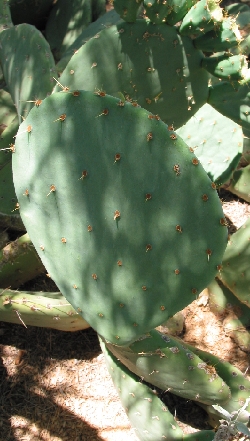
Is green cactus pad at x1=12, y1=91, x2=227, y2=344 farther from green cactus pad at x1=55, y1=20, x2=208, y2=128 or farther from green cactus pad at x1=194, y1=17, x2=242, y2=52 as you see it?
green cactus pad at x1=194, y1=17, x2=242, y2=52

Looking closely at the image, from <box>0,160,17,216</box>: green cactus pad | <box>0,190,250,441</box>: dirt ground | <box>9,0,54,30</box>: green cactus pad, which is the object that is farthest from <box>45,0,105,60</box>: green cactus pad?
<box>0,190,250,441</box>: dirt ground

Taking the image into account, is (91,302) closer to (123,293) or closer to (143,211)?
(123,293)

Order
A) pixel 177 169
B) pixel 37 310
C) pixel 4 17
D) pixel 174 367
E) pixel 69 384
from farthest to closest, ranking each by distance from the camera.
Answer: pixel 4 17
pixel 69 384
pixel 37 310
pixel 174 367
pixel 177 169

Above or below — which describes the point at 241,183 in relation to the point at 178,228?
below

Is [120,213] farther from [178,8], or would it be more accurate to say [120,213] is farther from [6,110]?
[6,110]

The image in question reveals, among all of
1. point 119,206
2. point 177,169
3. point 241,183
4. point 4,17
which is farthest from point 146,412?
point 4,17

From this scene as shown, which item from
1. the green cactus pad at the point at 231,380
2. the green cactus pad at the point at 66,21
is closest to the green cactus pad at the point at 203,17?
the green cactus pad at the point at 231,380

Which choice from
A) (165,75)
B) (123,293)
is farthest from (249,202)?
(123,293)
